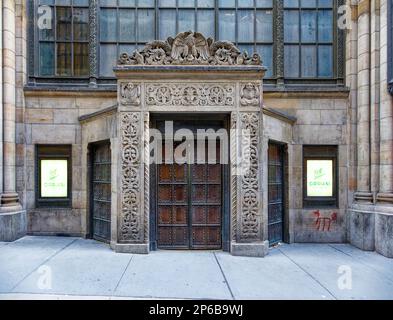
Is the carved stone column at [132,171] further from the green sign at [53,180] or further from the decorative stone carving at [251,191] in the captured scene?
the green sign at [53,180]

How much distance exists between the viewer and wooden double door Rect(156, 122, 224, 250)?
8242mm

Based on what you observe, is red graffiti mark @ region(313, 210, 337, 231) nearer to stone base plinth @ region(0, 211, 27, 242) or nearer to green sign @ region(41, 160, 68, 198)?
green sign @ region(41, 160, 68, 198)

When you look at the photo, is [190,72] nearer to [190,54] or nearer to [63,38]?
[190,54]

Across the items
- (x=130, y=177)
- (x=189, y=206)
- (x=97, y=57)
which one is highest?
(x=97, y=57)

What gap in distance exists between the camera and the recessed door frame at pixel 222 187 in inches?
318

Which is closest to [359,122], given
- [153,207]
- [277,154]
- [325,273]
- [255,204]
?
[277,154]

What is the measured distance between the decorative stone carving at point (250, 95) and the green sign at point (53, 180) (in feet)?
19.0

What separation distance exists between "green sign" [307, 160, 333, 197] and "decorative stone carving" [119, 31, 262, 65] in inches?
148

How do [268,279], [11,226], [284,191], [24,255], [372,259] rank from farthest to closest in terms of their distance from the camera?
[284,191] < [11,226] < [372,259] < [24,255] < [268,279]

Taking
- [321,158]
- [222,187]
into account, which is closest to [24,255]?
[222,187]

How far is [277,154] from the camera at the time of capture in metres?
9.28

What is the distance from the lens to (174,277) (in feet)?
20.4

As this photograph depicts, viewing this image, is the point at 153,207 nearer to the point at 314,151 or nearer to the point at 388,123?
the point at 314,151

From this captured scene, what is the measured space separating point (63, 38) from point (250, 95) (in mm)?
6258
